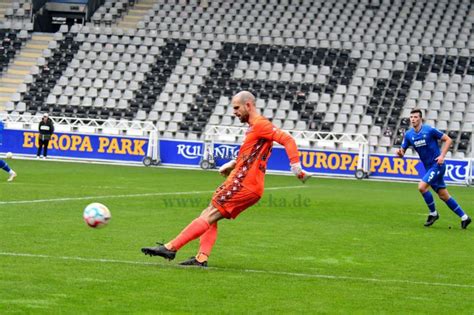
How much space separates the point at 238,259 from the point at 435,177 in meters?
7.35

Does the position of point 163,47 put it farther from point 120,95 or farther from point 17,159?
point 17,159

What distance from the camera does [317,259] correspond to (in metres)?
13.8

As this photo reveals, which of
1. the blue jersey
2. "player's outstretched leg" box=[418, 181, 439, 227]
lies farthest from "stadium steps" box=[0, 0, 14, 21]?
"player's outstretched leg" box=[418, 181, 439, 227]

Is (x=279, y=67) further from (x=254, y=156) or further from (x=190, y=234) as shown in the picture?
(x=190, y=234)

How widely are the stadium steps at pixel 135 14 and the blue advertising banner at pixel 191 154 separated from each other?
42.4 feet

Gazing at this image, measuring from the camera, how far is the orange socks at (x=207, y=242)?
1250cm

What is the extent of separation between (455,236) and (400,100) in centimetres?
2992

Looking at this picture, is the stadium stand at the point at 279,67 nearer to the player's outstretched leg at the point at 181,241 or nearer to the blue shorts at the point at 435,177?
the blue shorts at the point at 435,177

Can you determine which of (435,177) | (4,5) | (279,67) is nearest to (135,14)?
(4,5)

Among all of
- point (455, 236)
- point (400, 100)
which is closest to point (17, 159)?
point (400, 100)

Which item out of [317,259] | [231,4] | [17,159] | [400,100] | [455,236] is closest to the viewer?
[317,259]

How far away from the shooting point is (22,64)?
177 feet

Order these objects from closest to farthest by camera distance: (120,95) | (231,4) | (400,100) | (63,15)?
1. (400,100)
2. (120,95)
3. (231,4)
4. (63,15)

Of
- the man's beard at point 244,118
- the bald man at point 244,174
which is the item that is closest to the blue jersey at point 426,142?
the bald man at point 244,174
